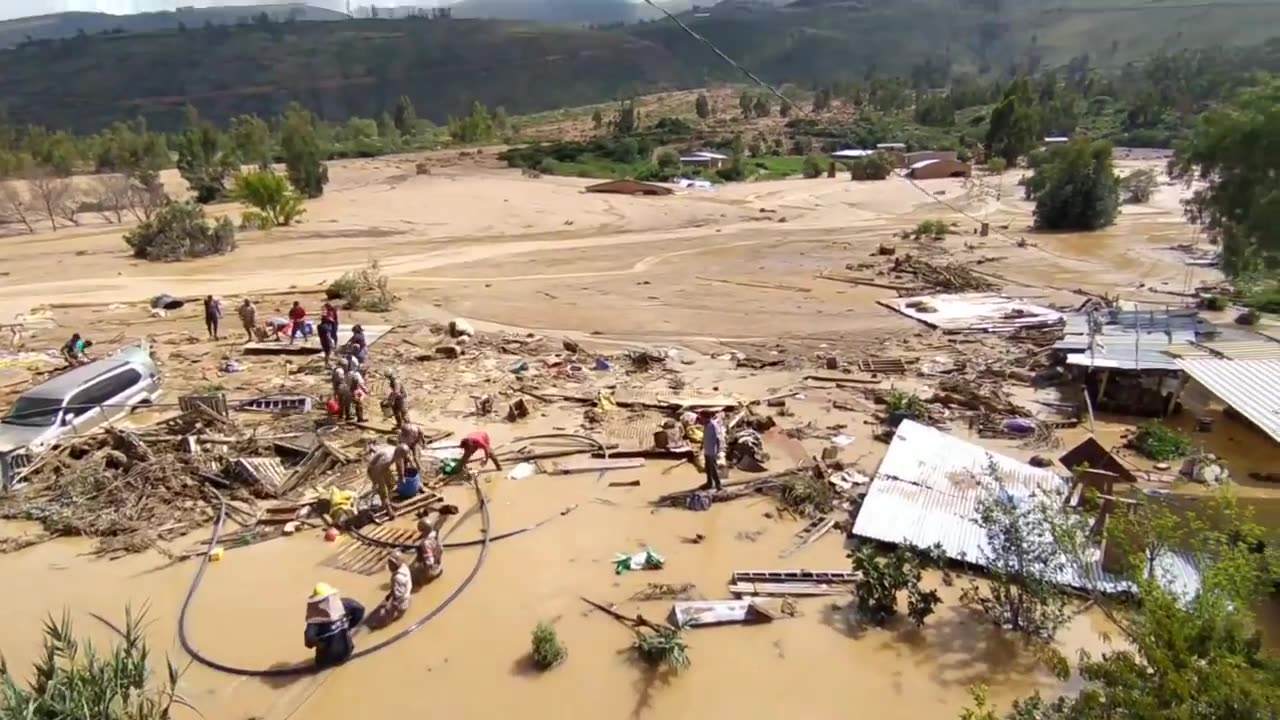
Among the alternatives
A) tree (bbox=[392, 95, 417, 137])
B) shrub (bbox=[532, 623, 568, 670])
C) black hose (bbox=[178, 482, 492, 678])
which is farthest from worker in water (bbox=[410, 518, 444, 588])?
tree (bbox=[392, 95, 417, 137])

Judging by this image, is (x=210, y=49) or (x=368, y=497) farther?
(x=210, y=49)

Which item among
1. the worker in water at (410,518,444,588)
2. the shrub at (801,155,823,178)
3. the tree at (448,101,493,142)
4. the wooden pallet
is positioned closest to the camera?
the worker in water at (410,518,444,588)

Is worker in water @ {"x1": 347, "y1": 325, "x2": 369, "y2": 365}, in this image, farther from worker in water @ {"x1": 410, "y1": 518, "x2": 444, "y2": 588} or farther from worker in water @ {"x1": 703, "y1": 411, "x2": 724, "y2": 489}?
worker in water @ {"x1": 703, "y1": 411, "x2": 724, "y2": 489}

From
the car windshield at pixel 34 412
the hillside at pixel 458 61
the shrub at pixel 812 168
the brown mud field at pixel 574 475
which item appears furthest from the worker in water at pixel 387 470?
the hillside at pixel 458 61

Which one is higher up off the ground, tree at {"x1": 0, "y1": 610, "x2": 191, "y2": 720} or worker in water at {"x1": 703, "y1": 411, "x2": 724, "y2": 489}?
tree at {"x1": 0, "y1": 610, "x2": 191, "y2": 720}

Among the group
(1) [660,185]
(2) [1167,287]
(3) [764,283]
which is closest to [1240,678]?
(3) [764,283]

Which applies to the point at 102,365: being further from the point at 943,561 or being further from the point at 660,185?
the point at 660,185

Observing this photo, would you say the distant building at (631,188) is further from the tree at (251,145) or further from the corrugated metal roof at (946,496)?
the corrugated metal roof at (946,496)
